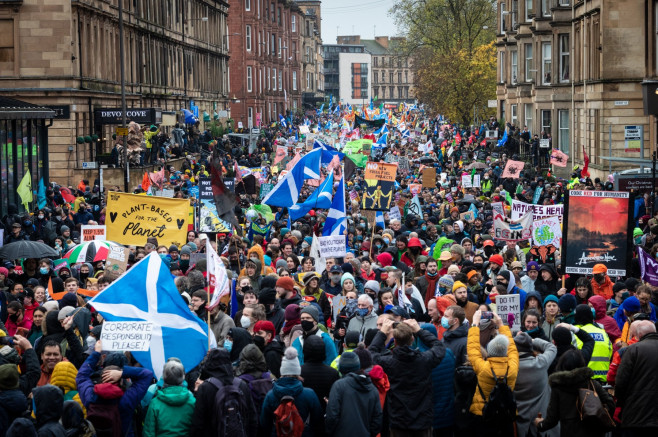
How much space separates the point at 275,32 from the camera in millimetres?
115375

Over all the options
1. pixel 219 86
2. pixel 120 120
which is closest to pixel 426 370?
pixel 120 120

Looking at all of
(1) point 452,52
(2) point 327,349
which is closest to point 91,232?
(2) point 327,349

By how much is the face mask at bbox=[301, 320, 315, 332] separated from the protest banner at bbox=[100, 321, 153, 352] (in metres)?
1.47

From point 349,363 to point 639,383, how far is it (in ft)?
8.05

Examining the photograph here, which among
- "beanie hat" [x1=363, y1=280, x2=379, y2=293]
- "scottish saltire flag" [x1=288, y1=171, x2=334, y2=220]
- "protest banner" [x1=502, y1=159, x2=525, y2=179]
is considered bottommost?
"beanie hat" [x1=363, y1=280, x2=379, y2=293]

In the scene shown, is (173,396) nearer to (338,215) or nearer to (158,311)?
(158,311)

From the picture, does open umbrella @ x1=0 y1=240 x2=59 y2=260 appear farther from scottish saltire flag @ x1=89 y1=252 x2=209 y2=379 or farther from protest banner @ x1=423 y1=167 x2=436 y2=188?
protest banner @ x1=423 y1=167 x2=436 y2=188

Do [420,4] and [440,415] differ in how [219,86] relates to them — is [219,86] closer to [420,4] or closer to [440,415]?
[420,4]

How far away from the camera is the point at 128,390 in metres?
9.20

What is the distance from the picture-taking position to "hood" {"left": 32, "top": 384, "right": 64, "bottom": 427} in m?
8.41

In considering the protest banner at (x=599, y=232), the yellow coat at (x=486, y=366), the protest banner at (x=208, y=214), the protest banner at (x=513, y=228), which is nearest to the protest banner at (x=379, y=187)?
the protest banner at (x=513, y=228)

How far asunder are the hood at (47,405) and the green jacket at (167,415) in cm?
79

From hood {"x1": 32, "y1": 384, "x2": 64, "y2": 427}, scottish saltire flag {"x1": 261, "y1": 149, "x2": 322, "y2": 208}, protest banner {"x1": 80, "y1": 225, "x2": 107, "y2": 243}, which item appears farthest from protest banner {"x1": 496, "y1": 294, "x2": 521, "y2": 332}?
scottish saltire flag {"x1": 261, "y1": 149, "x2": 322, "y2": 208}

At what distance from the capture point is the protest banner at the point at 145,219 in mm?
18422
